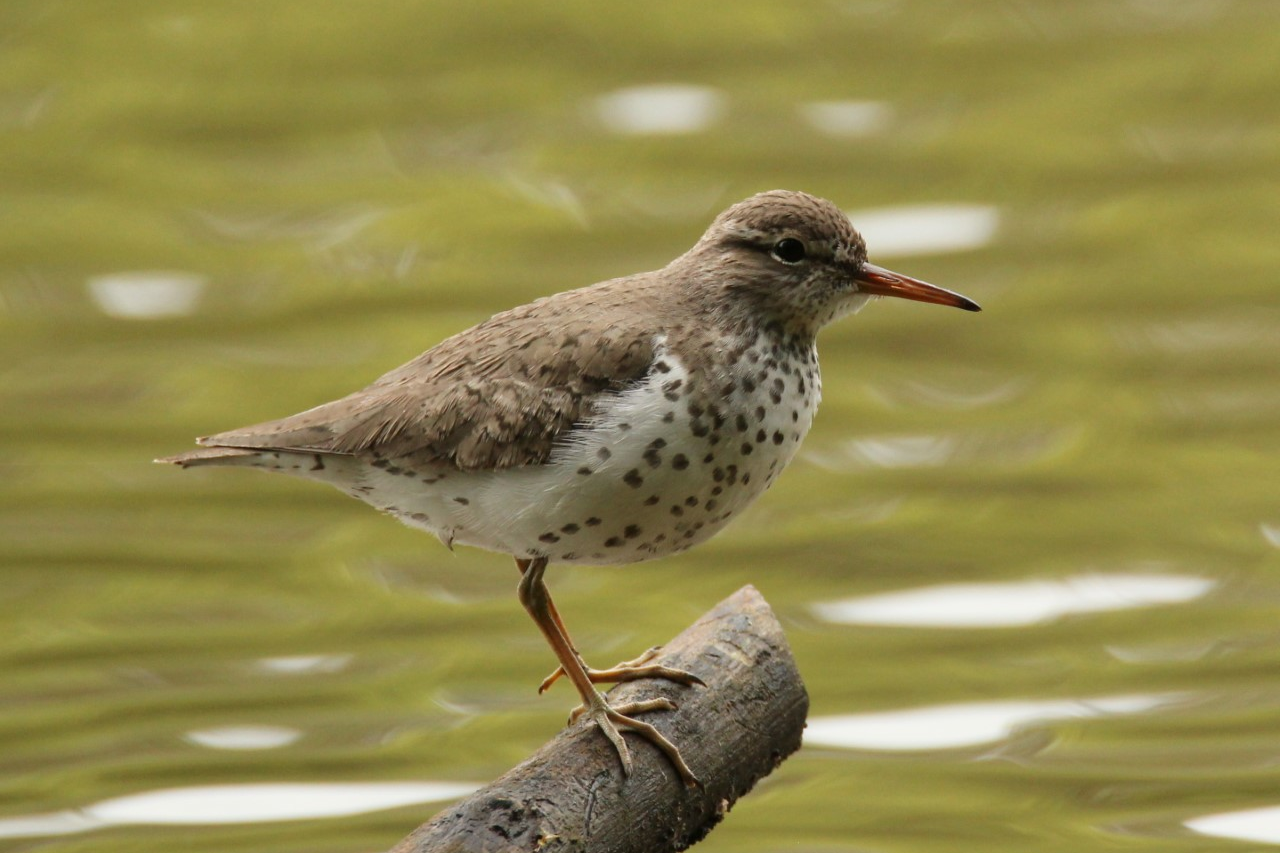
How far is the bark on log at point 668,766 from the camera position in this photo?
509 centimetres

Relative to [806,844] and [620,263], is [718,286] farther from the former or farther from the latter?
[620,263]

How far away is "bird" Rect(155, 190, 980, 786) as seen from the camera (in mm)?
5488

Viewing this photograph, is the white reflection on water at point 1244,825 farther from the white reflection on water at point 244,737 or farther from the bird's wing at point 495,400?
the white reflection on water at point 244,737

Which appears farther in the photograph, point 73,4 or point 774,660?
point 73,4

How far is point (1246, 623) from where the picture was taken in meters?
9.27

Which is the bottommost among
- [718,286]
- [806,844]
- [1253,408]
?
[806,844]

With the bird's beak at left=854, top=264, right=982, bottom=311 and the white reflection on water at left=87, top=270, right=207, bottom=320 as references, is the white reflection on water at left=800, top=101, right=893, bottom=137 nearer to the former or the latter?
the white reflection on water at left=87, top=270, right=207, bottom=320

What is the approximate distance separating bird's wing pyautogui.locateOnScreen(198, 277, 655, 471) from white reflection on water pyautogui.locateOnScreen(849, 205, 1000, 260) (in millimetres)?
6100

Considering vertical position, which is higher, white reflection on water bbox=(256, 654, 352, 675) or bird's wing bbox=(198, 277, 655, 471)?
white reflection on water bbox=(256, 654, 352, 675)

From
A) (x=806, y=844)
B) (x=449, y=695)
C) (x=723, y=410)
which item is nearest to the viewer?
(x=723, y=410)

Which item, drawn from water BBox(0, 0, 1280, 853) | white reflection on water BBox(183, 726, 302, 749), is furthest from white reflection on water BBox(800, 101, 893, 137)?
white reflection on water BBox(183, 726, 302, 749)

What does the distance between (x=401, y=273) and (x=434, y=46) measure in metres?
1.89

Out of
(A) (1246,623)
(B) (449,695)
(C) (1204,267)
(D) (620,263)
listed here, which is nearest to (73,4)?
(D) (620,263)

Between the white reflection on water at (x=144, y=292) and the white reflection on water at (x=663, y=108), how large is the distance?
2915 mm
